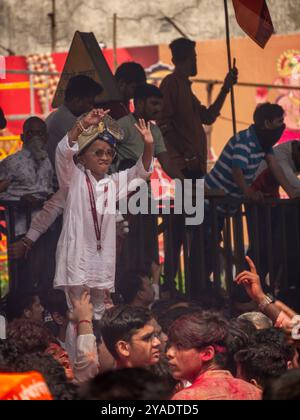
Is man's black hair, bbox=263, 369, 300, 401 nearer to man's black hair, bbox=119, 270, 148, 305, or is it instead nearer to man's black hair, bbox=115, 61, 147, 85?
man's black hair, bbox=119, 270, 148, 305

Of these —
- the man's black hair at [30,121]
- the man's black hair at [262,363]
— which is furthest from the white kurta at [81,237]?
the man's black hair at [262,363]

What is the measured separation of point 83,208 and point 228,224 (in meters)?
1.16

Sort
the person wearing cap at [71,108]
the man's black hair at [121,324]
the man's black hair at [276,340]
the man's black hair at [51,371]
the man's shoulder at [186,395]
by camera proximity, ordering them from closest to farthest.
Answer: the man's black hair at [51,371], the man's shoulder at [186,395], the man's black hair at [276,340], the man's black hair at [121,324], the person wearing cap at [71,108]

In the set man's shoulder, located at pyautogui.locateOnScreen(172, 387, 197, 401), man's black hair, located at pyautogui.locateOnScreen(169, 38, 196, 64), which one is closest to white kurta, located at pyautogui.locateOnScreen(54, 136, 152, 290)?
man's black hair, located at pyautogui.locateOnScreen(169, 38, 196, 64)

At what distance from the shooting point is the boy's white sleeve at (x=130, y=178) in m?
7.82

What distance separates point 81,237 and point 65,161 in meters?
Answer: 0.52

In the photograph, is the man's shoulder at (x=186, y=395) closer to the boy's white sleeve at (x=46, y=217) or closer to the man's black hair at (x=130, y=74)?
the boy's white sleeve at (x=46, y=217)

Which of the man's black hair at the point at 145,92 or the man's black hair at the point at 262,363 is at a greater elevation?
the man's black hair at the point at 145,92

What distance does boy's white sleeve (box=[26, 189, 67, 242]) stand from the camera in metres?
7.79

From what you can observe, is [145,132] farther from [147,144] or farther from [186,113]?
[186,113]

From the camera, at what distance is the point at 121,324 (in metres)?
6.47

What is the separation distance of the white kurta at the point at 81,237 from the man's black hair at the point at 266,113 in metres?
1.43

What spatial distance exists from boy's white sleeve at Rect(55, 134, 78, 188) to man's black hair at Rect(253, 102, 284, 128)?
162 centimetres

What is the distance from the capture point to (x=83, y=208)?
7656mm
